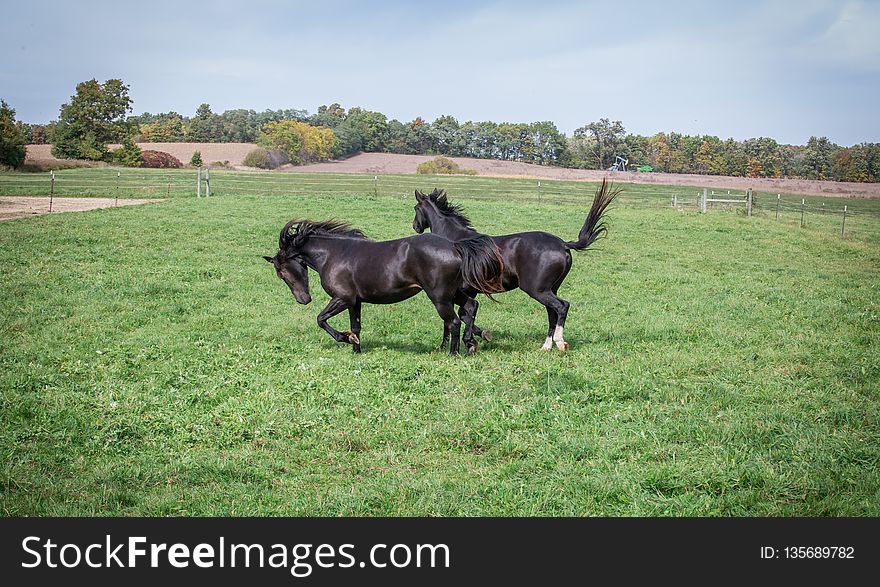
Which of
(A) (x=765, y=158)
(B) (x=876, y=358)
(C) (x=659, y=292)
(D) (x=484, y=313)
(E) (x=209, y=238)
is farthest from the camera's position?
(A) (x=765, y=158)

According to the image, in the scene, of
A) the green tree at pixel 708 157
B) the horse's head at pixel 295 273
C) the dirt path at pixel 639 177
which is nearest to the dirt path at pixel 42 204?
the horse's head at pixel 295 273

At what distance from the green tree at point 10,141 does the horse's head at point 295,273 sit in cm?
4042

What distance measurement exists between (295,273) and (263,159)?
55022mm

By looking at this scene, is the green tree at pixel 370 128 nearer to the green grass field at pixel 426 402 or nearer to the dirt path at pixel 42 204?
the dirt path at pixel 42 204

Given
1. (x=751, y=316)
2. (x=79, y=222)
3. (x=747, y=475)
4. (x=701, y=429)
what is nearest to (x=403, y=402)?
(x=701, y=429)

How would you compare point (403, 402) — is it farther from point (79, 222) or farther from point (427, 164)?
point (427, 164)

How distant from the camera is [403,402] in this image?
7270 mm

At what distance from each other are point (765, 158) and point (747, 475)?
85619 mm

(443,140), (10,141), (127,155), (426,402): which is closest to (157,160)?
(127,155)

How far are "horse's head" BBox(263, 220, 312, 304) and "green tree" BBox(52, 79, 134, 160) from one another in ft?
173

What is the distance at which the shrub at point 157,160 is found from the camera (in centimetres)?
6027

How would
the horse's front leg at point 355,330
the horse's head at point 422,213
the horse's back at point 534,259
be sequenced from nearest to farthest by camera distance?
the horse's front leg at point 355,330 < the horse's back at point 534,259 < the horse's head at point 422,213

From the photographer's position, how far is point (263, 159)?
62406mm

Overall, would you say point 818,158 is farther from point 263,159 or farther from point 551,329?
point 551,329
